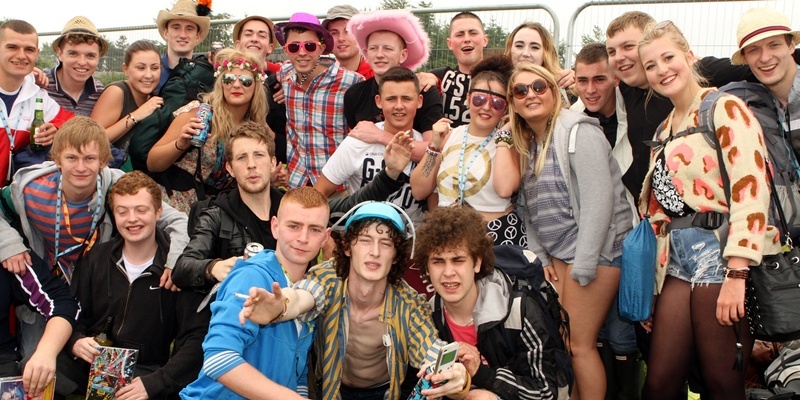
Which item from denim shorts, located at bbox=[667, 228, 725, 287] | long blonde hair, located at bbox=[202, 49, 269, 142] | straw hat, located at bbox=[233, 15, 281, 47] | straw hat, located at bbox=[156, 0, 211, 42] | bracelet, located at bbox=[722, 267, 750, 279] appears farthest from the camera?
straw hat, located at bbox=[233, 15, 281, 47]

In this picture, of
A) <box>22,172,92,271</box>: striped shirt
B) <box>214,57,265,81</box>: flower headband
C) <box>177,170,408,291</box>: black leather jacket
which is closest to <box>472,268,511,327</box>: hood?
<box>177,170,408,291</box>: black leather jacket

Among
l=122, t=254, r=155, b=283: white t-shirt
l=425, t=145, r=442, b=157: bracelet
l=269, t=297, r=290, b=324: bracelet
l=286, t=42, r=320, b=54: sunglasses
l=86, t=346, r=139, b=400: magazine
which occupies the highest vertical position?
l=286, t=42, r=320, b=54: sunglasses

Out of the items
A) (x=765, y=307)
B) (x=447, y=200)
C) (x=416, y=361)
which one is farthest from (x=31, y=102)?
(x=765, y=307)

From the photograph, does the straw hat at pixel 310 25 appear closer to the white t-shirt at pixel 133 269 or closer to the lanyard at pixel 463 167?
the lanyard at pixel 463 167

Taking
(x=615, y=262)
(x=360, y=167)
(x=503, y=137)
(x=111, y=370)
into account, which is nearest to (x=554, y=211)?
(x=615, y=262)

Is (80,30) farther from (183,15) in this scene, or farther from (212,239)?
(212,239)

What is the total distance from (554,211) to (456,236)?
2.54ft

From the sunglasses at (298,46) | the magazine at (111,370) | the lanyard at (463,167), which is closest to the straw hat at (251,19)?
the sunglasses at (298,46)

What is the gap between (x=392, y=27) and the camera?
6.00 meters

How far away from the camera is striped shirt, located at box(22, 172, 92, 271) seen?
5105mm

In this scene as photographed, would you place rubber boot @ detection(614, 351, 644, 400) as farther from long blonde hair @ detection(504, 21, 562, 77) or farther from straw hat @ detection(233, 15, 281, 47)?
straw hat @ detection(233, 15, 281, 47)

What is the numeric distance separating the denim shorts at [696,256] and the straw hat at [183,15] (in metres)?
4.60

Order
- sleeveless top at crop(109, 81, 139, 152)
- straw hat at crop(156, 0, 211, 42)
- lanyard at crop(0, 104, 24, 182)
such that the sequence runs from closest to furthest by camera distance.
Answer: lanyard at crop(0, 104, 24, 182) < sleeveless top at crop(109, 81, 139, 152) < straw hat at crop(156, 0, 211, 42)

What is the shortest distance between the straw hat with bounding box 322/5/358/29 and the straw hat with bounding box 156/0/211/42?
3.63ft
